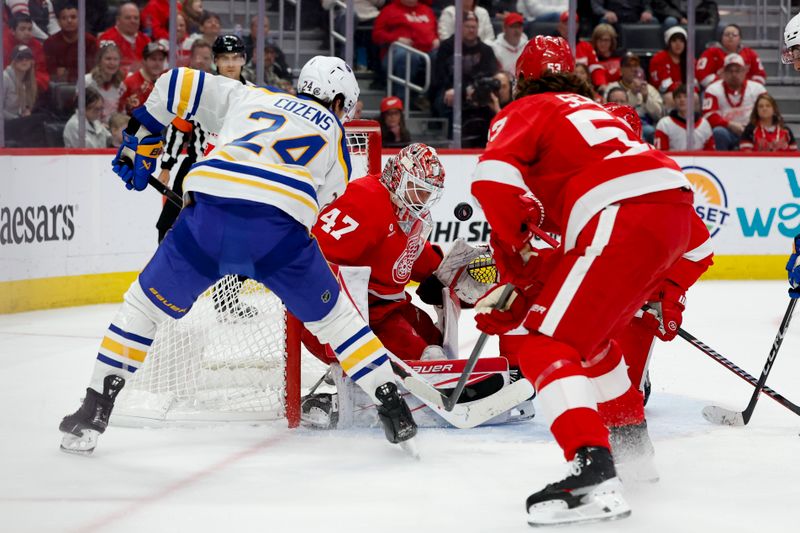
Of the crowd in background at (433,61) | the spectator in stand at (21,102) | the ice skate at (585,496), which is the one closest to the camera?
the ice skate at (585,496)

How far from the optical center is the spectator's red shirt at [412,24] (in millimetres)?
6840

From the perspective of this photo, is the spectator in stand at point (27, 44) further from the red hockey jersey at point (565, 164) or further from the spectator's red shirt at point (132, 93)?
the red hockey jersey at point (565, 164)

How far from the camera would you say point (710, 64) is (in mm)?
7520

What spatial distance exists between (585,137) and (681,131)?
5.02 meters

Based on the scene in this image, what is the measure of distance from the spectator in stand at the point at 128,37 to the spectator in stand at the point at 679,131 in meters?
3.19

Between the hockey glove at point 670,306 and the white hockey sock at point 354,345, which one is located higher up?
the hockey glove at point 670,306

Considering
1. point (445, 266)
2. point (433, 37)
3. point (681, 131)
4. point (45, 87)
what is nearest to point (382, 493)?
point (445, 266)

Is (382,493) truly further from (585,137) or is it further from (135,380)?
(135,380)

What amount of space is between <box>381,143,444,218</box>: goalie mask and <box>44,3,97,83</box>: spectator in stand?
3231 millimetres

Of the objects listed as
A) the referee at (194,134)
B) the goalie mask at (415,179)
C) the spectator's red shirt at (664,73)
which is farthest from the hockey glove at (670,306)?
the spectator's red shirt at (664,73)

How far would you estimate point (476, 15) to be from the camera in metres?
6.88

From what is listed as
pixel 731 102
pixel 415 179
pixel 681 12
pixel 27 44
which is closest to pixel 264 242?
pixel 415 179

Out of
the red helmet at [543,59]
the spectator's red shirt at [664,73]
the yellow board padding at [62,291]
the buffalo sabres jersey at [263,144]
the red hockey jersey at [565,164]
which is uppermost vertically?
the red helmet at [543,59]

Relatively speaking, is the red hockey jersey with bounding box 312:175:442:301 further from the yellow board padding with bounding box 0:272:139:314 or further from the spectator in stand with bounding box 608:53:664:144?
the spectator in stand with bounding box 608:53:664:144
